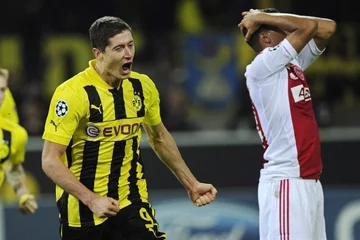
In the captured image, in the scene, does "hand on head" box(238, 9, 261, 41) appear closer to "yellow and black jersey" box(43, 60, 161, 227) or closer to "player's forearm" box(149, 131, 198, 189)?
"yellow and black jersey" box(43, 60, 161, 227)

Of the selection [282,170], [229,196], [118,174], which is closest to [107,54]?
Result: [118,174]

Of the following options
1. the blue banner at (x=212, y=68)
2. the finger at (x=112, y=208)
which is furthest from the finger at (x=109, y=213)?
the blue banner at (x=212, y=68)

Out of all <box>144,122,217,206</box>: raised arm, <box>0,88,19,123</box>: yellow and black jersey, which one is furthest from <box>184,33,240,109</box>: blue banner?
<box>144,122,217,206</box>: raised arm

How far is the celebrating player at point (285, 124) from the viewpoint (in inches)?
258

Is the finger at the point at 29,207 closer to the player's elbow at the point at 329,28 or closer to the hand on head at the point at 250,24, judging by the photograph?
the hand on head at the point at 250,24

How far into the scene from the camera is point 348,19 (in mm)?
14602

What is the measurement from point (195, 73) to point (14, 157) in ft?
20.1

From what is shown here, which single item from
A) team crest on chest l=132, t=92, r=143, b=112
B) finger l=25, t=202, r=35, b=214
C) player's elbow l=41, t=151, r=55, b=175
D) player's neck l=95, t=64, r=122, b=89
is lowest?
finger l=25, t=202, r=35, b=214

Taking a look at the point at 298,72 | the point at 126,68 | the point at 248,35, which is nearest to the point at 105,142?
the point at 126,68

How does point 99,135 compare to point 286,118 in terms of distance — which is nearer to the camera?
point 99,135

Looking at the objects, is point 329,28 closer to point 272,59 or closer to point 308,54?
point 308,54

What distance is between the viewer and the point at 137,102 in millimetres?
6637

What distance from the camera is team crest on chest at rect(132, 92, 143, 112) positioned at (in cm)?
662

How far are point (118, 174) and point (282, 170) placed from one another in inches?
40.3
